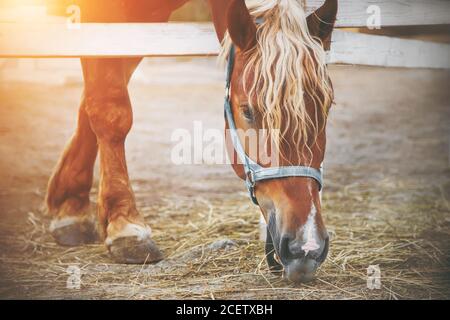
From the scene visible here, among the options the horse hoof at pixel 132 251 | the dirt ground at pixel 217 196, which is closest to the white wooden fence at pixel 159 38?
the horse hoof at pixel 132 251

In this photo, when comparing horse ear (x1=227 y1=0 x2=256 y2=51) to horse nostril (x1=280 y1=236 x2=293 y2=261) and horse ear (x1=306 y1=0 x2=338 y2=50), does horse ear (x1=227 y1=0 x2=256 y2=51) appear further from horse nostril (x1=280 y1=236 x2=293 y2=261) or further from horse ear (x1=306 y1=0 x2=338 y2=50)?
horse nostril (x1=280 y1=236 x2=293 y2=261)

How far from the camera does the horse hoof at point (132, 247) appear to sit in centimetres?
238

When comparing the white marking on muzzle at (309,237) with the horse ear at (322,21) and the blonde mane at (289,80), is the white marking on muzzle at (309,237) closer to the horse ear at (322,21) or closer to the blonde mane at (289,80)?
the blonde mane at (289,80)

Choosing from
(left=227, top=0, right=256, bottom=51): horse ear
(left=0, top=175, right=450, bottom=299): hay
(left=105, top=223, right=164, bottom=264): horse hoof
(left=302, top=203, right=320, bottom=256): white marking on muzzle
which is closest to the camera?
(left=302, top=203, right=320, bottom=256): white marking on muzzle

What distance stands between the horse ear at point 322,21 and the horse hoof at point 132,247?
3.36 ft

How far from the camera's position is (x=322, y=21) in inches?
78.6

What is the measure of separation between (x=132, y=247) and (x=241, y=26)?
98cm

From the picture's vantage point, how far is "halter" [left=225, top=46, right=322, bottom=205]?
1.85 m

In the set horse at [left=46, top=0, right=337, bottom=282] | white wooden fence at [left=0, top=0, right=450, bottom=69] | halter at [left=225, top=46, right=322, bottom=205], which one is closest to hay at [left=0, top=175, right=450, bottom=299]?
horse at [left=46, top=0, right=337, bottom=282]

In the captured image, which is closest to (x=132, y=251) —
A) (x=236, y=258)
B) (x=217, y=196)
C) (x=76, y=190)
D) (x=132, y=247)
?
(x=132, y=247)

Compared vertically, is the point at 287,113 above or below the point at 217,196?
above

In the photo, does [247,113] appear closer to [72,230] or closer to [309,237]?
[309,237]

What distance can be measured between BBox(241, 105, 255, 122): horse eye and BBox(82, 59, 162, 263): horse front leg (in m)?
0.70
